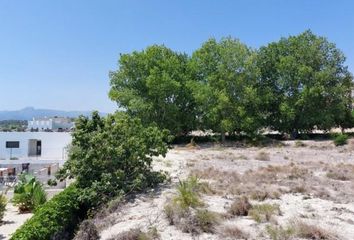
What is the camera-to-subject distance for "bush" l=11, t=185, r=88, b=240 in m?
8.48

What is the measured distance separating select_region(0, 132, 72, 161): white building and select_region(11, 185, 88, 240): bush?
30.9 metres

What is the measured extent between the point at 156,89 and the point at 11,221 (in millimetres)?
24221

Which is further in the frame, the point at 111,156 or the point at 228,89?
the point at 228,89

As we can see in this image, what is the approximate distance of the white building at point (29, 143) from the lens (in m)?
42.6

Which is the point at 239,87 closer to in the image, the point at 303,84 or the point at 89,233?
the point at 303,84

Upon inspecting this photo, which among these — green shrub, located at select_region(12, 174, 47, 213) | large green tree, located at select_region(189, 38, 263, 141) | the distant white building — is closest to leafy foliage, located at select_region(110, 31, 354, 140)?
large green tree, located at select_region(189, 38, 263, 141)

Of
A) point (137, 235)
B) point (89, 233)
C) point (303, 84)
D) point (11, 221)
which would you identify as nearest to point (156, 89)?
point (303, 84)

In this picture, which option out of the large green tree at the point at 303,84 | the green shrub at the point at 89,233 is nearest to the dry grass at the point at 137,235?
the green shrub at the point at 89,233

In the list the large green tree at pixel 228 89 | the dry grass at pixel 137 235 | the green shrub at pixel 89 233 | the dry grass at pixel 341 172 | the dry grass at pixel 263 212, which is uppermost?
the large green tree at pixel 228 89

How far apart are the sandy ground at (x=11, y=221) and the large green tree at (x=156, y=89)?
22.1 metres

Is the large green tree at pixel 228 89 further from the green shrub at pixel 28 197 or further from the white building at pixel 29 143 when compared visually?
the green shrub at pixel 28 197

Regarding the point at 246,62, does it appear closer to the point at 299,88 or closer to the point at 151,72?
the point at 299,88

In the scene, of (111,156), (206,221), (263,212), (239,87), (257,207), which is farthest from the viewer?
(239,87)

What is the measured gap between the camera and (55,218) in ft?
32.7
